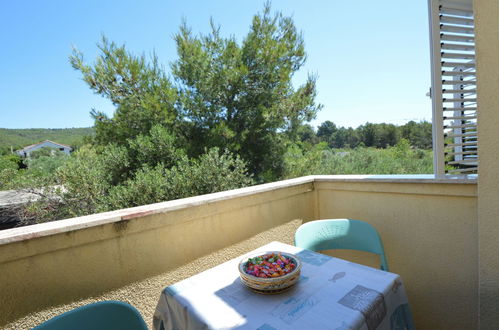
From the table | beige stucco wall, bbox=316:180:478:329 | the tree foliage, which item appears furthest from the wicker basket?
the tree foliage

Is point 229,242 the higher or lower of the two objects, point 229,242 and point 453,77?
the lower

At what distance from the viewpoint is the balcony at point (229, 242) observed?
0.95 m

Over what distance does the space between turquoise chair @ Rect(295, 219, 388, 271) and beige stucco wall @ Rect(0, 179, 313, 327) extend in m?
0.37

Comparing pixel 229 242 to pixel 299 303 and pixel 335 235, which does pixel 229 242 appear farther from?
A: pixel 299 303

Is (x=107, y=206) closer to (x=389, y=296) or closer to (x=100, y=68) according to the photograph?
(x=100, y=68)

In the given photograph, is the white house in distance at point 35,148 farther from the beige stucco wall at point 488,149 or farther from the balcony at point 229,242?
the beige stucco wall at point 488,149

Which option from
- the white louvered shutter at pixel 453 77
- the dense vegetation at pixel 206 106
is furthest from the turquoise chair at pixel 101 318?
the dense vegetation at pixel 206 106

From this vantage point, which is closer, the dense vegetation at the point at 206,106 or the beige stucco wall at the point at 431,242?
the beige stucco wall at the point at 431,242

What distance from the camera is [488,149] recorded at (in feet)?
3.00

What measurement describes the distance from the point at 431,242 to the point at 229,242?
1.29m

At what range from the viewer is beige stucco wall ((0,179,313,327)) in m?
0.91

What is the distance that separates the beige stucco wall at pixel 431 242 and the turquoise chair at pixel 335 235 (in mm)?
376

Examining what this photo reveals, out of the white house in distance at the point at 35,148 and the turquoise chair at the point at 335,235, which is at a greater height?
the white house in distance at the point at 35,148

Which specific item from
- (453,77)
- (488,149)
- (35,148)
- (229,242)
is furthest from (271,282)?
(35,148)
